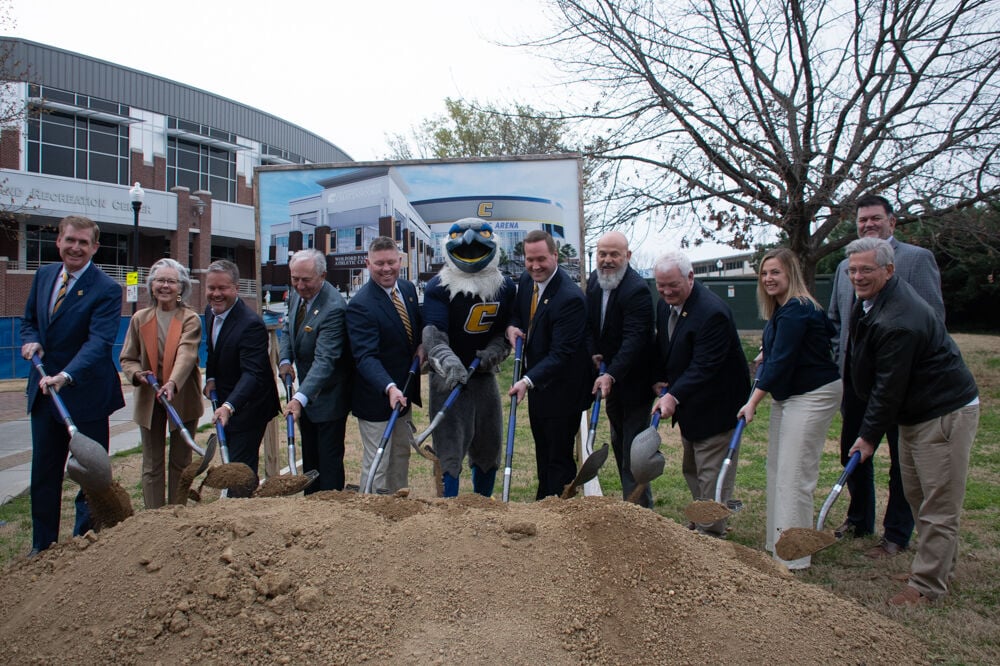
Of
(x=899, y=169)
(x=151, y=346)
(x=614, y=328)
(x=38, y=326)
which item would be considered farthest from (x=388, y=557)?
(x=899, y=169)

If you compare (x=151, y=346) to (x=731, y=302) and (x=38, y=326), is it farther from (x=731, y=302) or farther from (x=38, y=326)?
(x=731, y=302)

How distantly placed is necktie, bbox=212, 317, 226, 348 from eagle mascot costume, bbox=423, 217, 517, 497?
1332 mm

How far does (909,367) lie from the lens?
3.41 meters

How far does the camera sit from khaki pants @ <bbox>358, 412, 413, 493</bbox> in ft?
14.6

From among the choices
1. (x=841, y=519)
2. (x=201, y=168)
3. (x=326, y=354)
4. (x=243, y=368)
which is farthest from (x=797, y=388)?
(x=201, y=168)

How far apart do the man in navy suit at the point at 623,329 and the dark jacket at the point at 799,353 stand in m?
0.80

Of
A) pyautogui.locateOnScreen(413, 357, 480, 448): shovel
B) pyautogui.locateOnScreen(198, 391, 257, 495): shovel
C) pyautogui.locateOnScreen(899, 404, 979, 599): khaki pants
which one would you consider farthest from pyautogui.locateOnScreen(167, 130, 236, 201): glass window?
pyautogui.locateOnScreen(899, 404, 979, 599): khaki pants

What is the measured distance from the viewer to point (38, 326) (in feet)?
14.5

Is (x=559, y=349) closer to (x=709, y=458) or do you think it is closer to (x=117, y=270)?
(x=709, y=458)

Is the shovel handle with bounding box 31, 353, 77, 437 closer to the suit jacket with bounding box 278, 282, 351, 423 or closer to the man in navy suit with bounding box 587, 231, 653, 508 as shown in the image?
the suit jacket with bounding box 278, 282, 351, 423

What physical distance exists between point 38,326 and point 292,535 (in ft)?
8.73

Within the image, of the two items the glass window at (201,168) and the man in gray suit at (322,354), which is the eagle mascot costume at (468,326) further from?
the glass window at (201,168)

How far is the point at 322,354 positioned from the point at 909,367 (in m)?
3.23

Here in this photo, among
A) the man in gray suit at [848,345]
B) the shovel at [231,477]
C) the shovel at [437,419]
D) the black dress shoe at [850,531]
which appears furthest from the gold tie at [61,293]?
the black dress shoe at [850,531]
